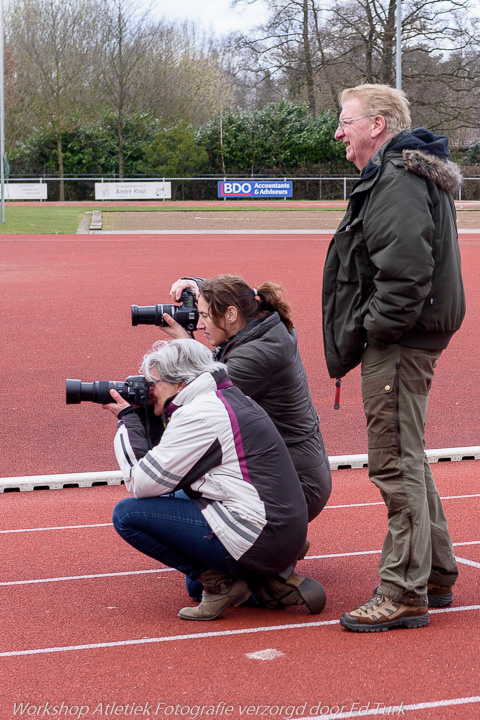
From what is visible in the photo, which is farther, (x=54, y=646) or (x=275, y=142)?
(x=275, y=142)

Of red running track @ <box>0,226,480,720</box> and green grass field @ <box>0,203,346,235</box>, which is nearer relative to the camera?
red running track @ <box>0,226,480,720</box>

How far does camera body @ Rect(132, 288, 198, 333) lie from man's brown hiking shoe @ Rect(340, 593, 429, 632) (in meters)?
1.71

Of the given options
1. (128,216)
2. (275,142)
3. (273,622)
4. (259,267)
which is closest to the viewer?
(273,622)

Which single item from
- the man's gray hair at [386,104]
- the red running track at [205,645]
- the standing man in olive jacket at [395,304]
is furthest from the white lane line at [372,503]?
the man's gray hair at [386,104]

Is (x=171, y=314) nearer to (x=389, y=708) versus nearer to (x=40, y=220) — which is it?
(x=389, y=708)

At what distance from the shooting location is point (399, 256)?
329 cm

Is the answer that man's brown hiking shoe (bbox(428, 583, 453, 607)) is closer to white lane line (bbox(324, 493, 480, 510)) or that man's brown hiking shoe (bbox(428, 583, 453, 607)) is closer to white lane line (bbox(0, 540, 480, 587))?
white lane line (bbox(0, 540, 480, 587))

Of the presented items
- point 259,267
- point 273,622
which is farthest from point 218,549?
point 259,267

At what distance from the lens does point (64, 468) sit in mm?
6477

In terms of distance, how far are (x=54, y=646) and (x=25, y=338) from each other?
8.33 metres

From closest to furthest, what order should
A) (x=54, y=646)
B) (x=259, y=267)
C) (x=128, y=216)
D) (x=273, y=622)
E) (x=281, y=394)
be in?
1. (x=54, y=646)
2. (x=273, y=622)
3. (x=281, y=394)
4. (x=259, y=267)
5. (x=128, y=216)

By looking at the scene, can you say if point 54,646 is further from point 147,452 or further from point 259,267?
point 259,267

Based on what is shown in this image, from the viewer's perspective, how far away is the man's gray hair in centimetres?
350

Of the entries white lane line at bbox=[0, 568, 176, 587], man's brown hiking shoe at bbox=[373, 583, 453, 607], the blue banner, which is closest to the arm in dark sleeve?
man's brown hiking shoe at bbox=[373, 583, 453, 607]
